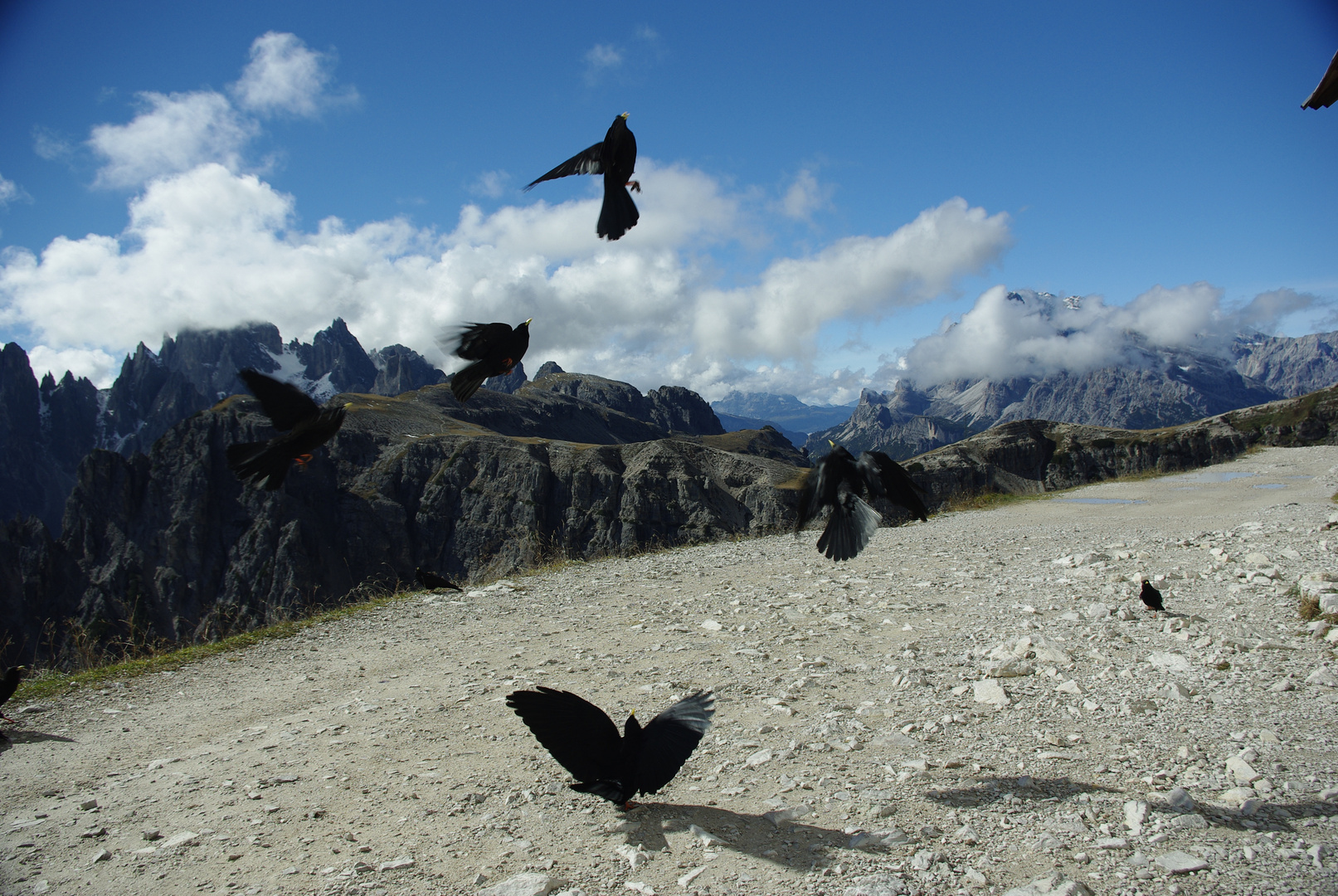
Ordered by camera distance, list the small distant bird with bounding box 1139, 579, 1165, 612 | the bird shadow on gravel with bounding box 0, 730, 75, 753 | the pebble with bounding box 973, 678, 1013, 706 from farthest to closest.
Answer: the small distant bird with bounding box 1139, 579, 1165, 612
the bird shadow on gravel with bounding box 0, 730, 75, 753
the pebble with bounding box 973, 678, 1013, 706

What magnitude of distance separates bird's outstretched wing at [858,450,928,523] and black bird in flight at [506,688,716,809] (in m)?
1.66

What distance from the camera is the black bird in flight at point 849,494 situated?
4.13 meters

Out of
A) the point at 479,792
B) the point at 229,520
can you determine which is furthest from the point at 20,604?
the point at 479,792

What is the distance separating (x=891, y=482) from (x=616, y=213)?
231cm

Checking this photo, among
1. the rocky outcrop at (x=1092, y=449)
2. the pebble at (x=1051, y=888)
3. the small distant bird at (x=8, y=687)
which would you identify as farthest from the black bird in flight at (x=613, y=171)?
the rocky outcrop at (x=1092, y=449)

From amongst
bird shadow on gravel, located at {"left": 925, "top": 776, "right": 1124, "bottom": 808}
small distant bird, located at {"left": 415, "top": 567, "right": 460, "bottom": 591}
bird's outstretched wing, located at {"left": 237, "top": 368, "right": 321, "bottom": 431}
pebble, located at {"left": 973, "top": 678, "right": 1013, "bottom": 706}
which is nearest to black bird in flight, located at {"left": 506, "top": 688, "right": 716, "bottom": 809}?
bird shadow on gravel, located at {"left": 925, "top": 776, "right": 1124, "bottom": 808}

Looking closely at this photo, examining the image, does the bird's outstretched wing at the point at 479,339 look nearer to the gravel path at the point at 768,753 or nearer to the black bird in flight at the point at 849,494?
the black bird in flight at the point at 849,494

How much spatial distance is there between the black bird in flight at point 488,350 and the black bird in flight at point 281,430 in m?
0.67

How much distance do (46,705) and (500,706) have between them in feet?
16.4

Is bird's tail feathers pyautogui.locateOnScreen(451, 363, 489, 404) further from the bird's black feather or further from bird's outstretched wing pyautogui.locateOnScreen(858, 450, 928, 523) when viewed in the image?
bird's outstretched wing pyautogui.locateOnScreen(858, 450, 928, 523)

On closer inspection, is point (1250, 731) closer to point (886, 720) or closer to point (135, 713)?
point (886, 720)

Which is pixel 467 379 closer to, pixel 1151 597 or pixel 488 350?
pixel 488 350

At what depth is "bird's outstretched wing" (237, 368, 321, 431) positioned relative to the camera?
358 centimetres

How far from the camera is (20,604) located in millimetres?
87000
